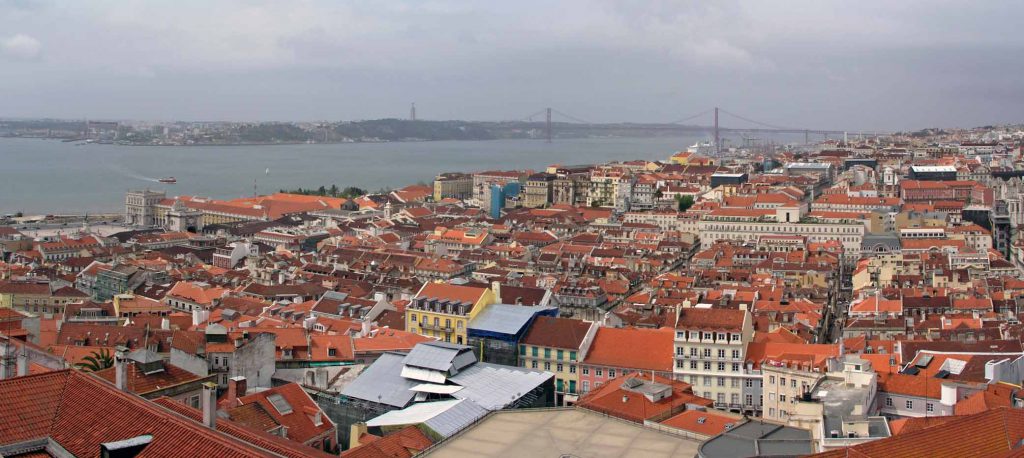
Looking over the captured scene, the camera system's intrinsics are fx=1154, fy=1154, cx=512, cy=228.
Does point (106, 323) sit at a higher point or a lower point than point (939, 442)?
lower

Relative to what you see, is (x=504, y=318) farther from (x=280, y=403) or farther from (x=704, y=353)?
(x=280, y=403)

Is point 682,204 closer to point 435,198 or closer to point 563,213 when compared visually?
point 563,213

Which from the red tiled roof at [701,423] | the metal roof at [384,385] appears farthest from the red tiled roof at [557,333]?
the red tiled roof at [701,423]

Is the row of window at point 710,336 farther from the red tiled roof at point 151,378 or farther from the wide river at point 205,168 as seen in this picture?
the wide river at point 205,168

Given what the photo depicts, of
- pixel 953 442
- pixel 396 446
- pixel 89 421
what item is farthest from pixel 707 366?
pixel 89 421

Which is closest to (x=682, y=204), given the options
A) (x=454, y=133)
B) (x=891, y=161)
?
(x=891, y=161)

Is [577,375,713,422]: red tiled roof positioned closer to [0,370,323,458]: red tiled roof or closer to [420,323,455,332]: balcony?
[420,323,455,332]: balcony

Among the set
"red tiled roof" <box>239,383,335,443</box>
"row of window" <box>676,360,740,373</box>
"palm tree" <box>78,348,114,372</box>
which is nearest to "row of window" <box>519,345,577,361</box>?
"row of window" <box>676,360,740,373</box>
